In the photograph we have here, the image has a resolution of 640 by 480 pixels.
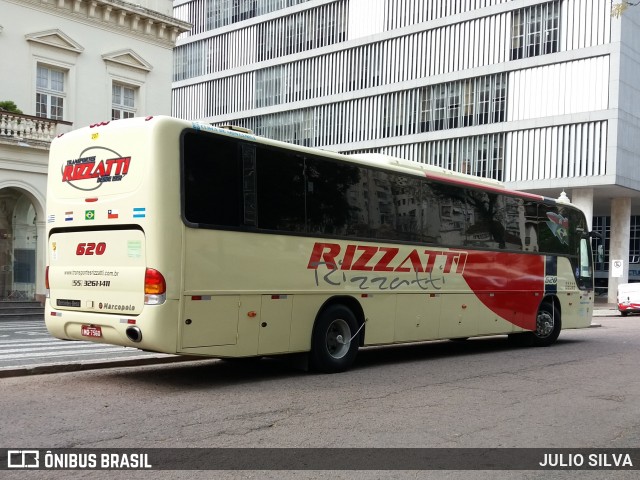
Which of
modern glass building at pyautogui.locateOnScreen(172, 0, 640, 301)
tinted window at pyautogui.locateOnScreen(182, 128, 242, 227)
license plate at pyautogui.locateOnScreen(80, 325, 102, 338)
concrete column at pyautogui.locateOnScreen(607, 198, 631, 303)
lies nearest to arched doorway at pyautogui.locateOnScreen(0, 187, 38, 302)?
license plate at pyautogui.locateOnScreen(80, 325, 102, 338)

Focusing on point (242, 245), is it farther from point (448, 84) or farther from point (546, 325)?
point (448, 84)

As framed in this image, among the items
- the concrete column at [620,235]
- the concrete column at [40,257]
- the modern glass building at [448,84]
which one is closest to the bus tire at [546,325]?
the concrete column at [40,257]

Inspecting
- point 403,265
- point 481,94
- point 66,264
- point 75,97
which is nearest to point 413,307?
point 403,265

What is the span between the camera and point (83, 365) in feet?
36.7

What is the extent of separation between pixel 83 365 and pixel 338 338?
12.4 ft

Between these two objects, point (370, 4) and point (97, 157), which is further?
point (370, 4)

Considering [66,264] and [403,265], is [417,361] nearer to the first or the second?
[403,265]

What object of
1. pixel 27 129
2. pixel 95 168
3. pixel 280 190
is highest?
pixel 27 129

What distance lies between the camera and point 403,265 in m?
12.9

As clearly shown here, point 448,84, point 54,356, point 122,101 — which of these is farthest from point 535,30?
point 54,356

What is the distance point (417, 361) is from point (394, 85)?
1777 inches

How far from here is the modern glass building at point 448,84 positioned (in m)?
47.3

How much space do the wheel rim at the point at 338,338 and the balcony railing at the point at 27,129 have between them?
17.8 m

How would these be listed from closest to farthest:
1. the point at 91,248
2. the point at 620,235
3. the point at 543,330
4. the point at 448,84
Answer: the point at 91,248 < the point at 543,330 < the point at 620,235 < the point at 448,84
